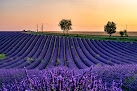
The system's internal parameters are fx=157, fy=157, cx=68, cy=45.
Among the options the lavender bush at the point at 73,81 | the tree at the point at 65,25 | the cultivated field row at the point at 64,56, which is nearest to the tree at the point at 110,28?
the tree at the point at 65,25

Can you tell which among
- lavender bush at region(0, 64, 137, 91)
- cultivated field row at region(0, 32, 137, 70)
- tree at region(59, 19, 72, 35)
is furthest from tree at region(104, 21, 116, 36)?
lavender bush at region(0, 64, 137, 91)

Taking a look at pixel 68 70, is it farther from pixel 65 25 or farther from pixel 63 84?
pixel 65 25

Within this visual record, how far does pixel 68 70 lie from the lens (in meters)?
4.49

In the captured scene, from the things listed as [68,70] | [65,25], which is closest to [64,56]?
[68,70]

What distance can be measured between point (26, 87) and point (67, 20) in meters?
46.6

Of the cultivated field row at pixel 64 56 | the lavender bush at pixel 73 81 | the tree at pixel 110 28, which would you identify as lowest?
the cultivated field row at pixel 64 56

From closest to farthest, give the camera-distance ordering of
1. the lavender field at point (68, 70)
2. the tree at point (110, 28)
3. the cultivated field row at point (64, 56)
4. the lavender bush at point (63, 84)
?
the lavender bush at point (63, 84)
the lavender field at point (68, 70)
the cultivated field row at point (64, 56)
the tree at point (110, 28)

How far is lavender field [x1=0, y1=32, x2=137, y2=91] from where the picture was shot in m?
2.51

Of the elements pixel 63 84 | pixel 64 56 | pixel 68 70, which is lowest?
pixel 64 56

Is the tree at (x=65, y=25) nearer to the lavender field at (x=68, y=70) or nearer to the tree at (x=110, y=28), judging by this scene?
the tree at (x=110, y=28)

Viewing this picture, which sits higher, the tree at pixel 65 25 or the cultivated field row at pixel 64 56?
the tree at pixel 65 25

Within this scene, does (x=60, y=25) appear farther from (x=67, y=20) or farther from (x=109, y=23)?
(x=109, y=23)

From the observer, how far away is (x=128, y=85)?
3.32 m

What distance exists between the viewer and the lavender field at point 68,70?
2.51m
